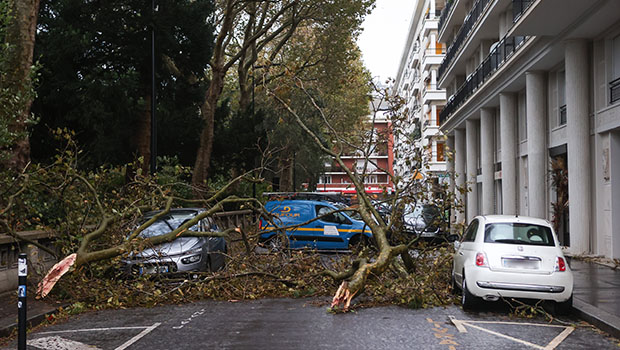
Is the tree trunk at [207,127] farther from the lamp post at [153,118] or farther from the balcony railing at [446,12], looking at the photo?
the balcony railing at [446,12]

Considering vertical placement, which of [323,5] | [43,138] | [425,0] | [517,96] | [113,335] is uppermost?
[425,0]

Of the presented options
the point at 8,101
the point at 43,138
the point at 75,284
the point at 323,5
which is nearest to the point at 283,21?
the point at 323,5

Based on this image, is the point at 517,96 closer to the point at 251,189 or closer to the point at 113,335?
the point at 251,189

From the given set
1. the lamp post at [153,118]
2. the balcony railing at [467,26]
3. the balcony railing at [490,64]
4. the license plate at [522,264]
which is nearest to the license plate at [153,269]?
the license plate at [522,264]

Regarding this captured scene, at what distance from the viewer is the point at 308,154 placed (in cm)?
4756

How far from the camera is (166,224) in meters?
13.8

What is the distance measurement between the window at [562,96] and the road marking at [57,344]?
1825 cm

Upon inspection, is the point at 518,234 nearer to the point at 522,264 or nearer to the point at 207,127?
the point at 522,264

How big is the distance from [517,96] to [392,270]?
17551 mm

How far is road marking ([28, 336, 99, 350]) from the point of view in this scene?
773 cm

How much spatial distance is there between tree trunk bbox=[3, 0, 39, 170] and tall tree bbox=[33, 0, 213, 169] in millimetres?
4787

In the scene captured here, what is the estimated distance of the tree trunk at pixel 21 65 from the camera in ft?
46.9

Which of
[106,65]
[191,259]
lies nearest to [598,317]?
[191,259]

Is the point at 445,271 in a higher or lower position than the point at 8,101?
lower
